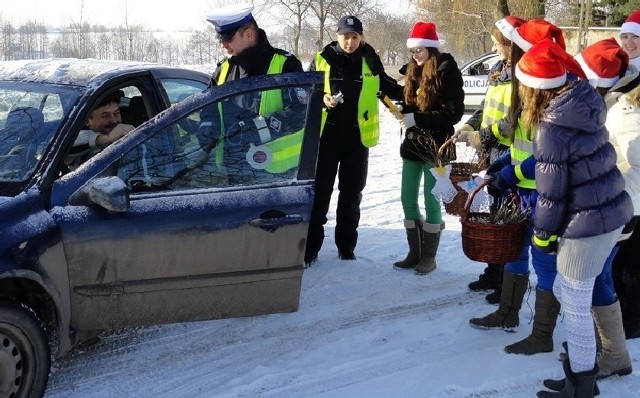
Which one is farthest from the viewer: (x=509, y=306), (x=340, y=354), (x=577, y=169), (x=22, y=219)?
(x=509, y=306)

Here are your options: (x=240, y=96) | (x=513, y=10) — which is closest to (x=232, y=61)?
(x=240, y=96)

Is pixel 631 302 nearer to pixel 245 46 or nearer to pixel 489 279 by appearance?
pixel 489 279

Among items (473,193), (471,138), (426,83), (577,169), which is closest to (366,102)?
(426,83)

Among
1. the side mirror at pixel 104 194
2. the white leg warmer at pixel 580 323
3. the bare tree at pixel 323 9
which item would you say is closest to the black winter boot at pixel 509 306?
the white leg warmer at pixel 580 323

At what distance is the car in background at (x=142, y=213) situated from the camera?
3.08 meters

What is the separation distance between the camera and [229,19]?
13.2 feet

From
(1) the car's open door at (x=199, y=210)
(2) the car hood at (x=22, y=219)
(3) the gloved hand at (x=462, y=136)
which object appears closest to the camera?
(2) the car hood at (x=22, y=219)

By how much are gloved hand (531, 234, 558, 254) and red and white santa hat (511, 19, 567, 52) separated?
1197 mm

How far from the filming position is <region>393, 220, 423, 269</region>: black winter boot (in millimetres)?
5438

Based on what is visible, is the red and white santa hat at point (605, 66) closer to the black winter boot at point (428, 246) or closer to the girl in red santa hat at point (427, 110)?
the girl in red santa hat at point (427, 110)

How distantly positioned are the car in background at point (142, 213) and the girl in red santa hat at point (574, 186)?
114cm

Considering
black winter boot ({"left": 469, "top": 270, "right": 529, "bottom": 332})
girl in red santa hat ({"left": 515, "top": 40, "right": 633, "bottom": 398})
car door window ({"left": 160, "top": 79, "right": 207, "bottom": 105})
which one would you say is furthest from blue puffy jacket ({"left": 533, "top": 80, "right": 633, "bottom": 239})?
car door window ({"left": 160, "top": 79, "right": 207, "bottom": 105})

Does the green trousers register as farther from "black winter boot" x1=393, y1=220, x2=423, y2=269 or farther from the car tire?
the car tire

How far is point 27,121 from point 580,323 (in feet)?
9.92
